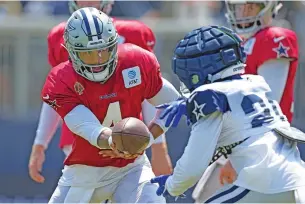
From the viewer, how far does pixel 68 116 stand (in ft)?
13.4

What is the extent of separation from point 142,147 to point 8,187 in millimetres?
3884

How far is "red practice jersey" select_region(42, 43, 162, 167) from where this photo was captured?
412 centimetres

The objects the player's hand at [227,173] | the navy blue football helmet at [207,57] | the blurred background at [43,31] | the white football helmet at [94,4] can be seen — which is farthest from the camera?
the blurred background at [43,31]

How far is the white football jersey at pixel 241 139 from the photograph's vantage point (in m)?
3.38

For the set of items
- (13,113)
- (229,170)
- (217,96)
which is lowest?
(13,113)

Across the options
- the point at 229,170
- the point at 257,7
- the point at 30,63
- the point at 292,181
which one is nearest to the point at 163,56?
the point at 30,63

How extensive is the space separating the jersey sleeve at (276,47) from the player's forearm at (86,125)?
1.31m

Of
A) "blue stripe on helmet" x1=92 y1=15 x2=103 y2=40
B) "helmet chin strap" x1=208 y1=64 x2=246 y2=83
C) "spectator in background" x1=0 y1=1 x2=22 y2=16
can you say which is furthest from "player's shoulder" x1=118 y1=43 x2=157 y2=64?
"spectator in background" x1=0 y1=1 x2=22 y2=16

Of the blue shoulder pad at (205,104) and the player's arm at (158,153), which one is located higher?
the blue shoulder pad at (205,104)

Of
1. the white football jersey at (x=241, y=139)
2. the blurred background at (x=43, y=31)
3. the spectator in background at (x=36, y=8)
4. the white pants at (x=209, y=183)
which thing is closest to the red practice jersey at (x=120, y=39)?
the white pants at (x=209, y=183)

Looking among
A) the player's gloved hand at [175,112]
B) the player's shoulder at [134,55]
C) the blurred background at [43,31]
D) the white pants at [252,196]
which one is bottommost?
the blurred background at [43,31]

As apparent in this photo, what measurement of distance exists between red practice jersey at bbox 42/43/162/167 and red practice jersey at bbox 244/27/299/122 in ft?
3.12

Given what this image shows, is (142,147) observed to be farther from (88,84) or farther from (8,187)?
(8,187)

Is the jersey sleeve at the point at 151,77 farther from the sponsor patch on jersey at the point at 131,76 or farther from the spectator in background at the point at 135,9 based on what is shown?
the spectator in background at the point at 135,9
